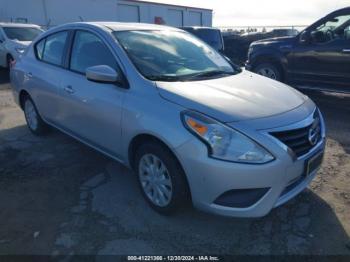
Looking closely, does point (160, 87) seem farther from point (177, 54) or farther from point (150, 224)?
point (150, 224)

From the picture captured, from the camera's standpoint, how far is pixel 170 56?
371 centimetres

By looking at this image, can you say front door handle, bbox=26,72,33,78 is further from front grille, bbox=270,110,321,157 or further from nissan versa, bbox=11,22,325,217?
front grille, bbox=270,110,321,157

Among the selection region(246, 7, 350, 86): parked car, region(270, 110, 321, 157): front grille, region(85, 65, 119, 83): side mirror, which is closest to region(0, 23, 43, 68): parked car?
region(246, 7, 350, 86): parked car

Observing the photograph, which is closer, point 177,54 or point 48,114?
point 177,54

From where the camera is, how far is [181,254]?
275cm

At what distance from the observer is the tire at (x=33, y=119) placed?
513cm

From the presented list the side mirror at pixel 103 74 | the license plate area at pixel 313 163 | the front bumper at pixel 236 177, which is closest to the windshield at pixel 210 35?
the side mirror at pixel 103 74

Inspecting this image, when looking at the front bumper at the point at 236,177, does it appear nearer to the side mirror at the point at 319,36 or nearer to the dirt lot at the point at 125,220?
the dirt lot at the point at 125,220

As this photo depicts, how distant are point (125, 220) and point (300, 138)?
1651 mm

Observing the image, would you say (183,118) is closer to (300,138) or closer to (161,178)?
(161,178)

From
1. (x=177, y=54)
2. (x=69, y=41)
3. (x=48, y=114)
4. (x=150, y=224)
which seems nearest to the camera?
(x=150, y=224)

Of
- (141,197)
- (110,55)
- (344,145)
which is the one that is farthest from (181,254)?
(344,145)

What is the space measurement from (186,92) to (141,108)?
41 centimetres

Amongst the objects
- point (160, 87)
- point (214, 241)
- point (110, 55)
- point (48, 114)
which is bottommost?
point (214, 241)
